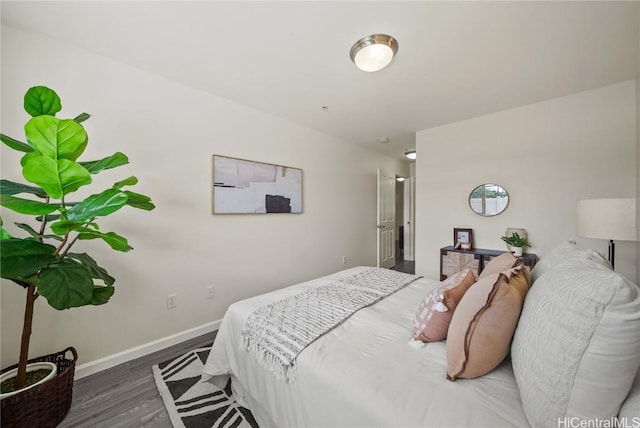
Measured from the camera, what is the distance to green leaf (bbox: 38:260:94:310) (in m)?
1.03

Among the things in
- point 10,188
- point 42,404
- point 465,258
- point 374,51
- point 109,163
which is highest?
point 374,51

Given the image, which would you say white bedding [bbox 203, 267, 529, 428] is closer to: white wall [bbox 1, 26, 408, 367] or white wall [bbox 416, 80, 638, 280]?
white wall [bbox 1, 26, 408, 367]

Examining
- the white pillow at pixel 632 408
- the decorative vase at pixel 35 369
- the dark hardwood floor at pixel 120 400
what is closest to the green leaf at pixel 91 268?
the decorative vase at pixel 35 369

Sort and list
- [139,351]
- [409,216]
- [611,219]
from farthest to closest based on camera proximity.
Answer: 1. [409,216]
2. [139,351]
3. [611,219]

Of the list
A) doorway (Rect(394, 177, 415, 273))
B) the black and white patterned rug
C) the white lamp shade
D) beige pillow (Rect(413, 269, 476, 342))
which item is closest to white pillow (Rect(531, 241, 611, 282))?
beige pillow (Rect(413, 269, 476, 342))

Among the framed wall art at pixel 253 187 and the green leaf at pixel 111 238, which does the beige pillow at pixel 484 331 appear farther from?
the framed wall art at pixel 253 187

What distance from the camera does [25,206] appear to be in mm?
1045

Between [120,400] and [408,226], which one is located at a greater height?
[408,226]

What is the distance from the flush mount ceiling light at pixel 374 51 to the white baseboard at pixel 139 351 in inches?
111

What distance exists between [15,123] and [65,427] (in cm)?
195

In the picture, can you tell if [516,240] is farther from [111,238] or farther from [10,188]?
[10,188]

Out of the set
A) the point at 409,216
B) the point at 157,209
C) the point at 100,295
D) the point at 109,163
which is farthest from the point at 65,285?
the point at 409,216

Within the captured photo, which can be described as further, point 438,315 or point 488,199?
point 488,199

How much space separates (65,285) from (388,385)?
1.43m
